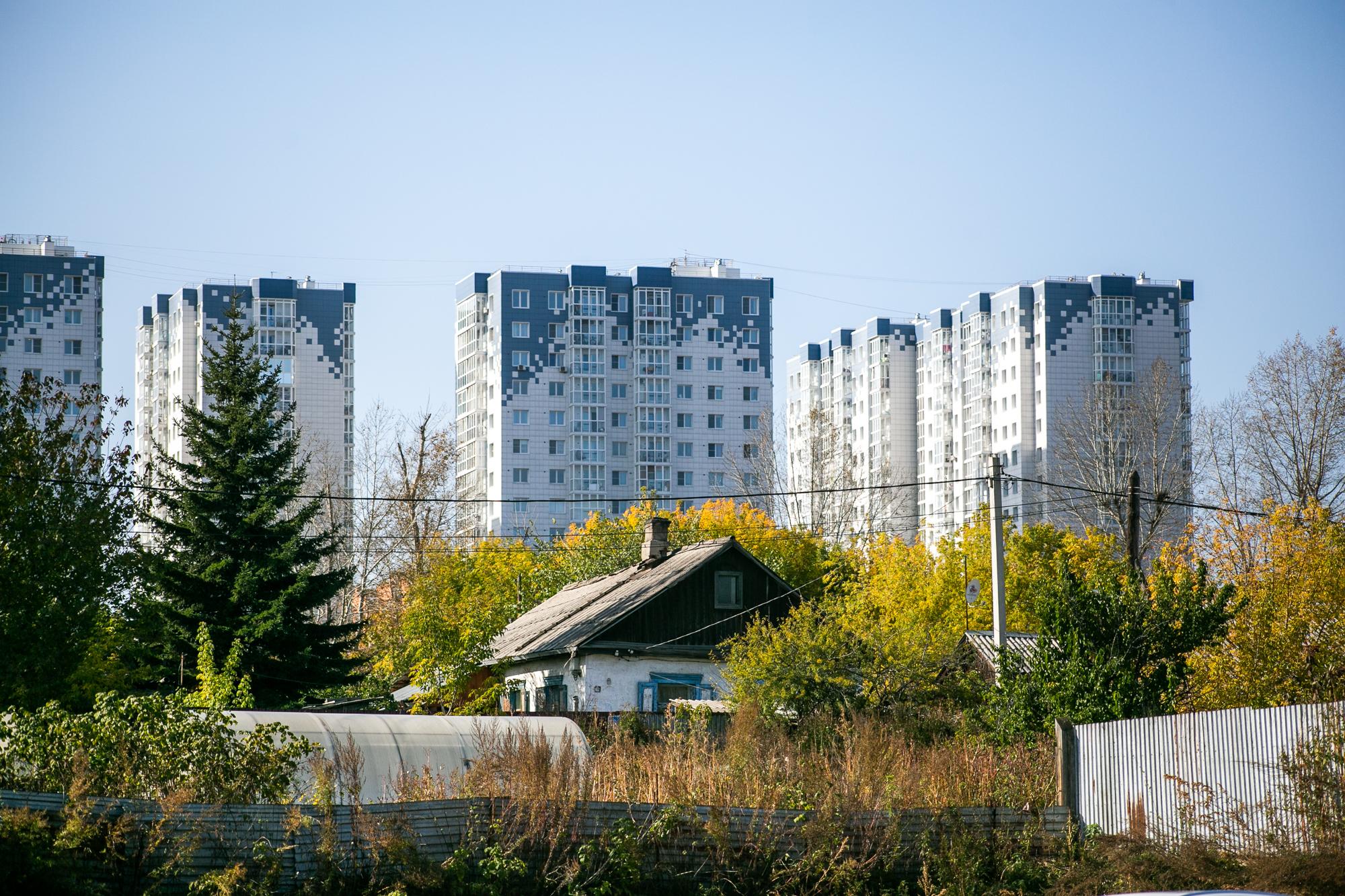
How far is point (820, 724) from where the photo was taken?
2266cm

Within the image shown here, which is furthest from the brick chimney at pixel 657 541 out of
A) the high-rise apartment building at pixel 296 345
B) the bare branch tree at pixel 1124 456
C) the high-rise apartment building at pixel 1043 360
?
the high-rise apartment building at pixel 296 345

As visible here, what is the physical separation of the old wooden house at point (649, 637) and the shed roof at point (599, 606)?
51 millimetres

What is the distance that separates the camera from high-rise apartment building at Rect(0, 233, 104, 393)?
91.1 metres

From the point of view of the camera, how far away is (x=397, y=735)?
20109mm

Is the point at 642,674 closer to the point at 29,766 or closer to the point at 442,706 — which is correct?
the point at 442,706

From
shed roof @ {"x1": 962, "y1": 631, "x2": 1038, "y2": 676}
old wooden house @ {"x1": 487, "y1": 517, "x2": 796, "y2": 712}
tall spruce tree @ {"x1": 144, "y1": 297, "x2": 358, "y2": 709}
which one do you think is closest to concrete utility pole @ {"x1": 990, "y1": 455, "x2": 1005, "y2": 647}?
shed roof @ {"x1": 962, "y1": 631, "x2": 1038, "y2": 676}

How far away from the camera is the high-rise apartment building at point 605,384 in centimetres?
10438

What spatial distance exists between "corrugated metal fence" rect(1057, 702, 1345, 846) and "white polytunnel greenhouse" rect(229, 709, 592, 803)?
6561 millimetres

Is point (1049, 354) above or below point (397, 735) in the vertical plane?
above

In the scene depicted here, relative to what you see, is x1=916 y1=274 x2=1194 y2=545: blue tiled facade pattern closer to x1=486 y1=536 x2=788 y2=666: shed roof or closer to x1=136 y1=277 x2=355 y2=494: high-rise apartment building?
x1=136 y1=277 x2=355 y2=494: high-rise apartment building

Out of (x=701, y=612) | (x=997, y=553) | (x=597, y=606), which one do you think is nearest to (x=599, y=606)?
(x=597, y=606)

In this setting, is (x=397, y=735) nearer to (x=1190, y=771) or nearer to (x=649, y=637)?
(x=1190, y=771)

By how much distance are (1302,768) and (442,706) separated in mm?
19359

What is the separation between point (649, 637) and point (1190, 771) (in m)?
20.3
